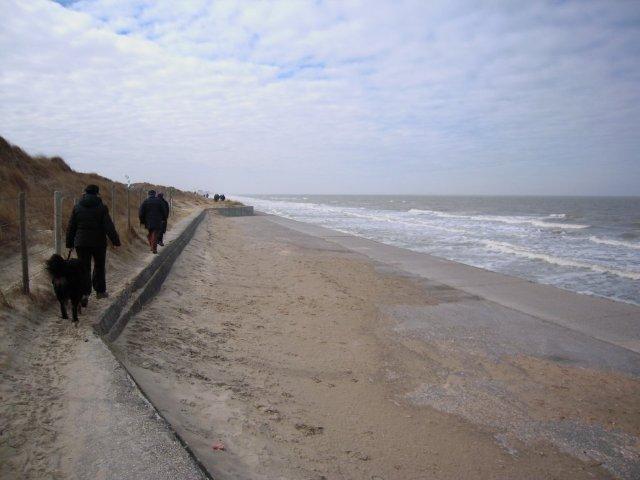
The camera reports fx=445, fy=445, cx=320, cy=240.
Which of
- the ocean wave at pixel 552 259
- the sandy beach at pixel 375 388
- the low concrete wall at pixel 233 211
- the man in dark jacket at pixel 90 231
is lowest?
the sandy beach at pixel 375 388

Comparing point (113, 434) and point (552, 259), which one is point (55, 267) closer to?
point (113, 434)

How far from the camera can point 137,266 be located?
7934mm

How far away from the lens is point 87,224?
5.36 m

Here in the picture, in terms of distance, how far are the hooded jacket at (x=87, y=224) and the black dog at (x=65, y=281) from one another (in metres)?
0.60

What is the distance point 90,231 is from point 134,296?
1255 mm

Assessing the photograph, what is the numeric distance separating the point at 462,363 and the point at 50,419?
473 cm

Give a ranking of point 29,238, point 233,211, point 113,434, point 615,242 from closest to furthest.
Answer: point 113,434
point 29,238
point 615,242
point 233,211

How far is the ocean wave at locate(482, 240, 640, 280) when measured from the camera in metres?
13.3

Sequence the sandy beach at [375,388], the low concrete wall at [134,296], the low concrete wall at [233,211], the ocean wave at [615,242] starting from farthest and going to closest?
the low concrete wall at [233,211] < the ocean wave at [615,242] < the low concrete wall at [134,296] < the sandy beach at [375,388]

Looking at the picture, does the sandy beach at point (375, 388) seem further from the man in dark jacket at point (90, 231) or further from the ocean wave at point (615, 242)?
the ocean wave at point (615, 242)

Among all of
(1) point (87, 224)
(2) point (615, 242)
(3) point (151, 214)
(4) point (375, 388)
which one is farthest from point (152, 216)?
(2) point (615, 242)

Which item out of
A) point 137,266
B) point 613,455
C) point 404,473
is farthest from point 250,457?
point 137,266

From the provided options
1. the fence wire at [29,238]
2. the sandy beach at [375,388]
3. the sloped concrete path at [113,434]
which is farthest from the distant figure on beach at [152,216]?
the sloped concrete path at [113,434]

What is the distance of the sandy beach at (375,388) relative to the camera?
143 inches
